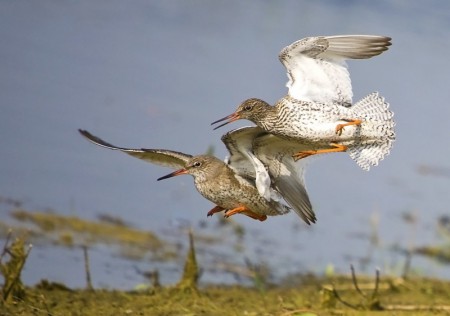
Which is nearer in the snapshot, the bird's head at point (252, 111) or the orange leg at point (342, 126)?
the orange leg at point (342, 126)

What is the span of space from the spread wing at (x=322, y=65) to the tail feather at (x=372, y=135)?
167 millimetres

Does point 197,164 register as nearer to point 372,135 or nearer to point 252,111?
point 252,111

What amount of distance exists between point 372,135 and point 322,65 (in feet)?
1.74

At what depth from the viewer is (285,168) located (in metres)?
8.16

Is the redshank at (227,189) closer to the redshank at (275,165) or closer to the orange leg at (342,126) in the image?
the redshank at (275,165)

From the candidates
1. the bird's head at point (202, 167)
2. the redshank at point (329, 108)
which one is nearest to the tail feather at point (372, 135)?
the redshank at point (329, 108)

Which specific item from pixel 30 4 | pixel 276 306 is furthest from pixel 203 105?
pixel 276 306

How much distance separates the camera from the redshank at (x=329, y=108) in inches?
317

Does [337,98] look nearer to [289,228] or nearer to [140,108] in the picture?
[289,228]

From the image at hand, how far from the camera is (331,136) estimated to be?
8.05 meters

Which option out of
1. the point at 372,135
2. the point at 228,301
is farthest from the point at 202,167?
the point at 228,301

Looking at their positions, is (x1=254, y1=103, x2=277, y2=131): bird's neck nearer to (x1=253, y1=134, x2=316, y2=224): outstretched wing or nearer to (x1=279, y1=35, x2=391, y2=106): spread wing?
(x1=253, y1=134, x2=316, y2=224): outstretched wing

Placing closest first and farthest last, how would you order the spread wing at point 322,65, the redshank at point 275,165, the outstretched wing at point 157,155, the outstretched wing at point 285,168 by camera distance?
the redshank at point 275,165
the outstretched wing at point 285,168
the spread wing at point 322,65
the outstretched wing at point 157,155

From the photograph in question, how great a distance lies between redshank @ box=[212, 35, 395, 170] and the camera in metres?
8.05
